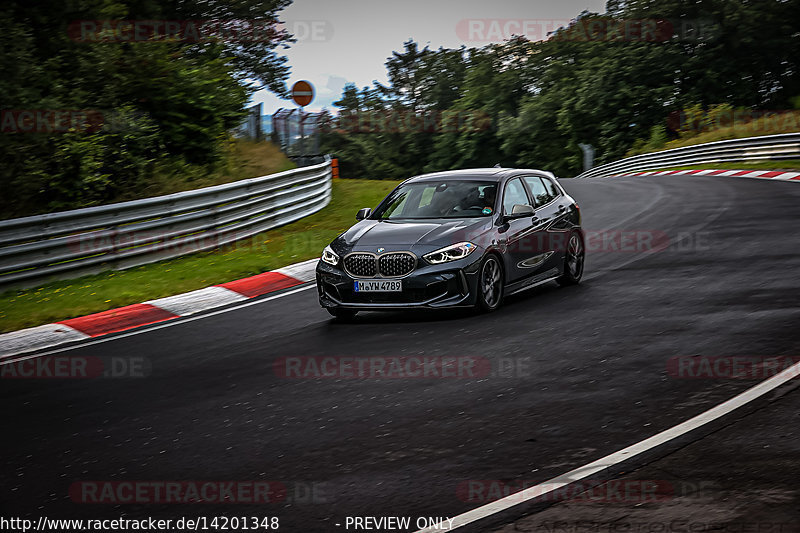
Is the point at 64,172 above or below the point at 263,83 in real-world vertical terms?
below

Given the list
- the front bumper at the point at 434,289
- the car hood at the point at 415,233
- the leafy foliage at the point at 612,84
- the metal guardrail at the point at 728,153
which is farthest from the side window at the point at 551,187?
the leafy foliage at the point at 612,84

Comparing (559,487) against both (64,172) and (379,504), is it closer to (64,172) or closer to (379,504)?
(379,504)

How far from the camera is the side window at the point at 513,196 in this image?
1125cm

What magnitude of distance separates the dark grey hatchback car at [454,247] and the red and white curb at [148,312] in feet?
7.60

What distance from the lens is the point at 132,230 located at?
1497 centimetres

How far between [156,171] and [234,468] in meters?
15.9

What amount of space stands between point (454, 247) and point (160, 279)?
219 inches

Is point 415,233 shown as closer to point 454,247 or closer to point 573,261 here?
point 454,247

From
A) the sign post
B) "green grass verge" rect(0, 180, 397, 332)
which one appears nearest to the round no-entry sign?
the sign post

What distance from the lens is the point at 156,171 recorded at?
20.7 meters

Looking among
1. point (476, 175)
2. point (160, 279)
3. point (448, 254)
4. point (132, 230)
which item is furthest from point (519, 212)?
point (132, 230)

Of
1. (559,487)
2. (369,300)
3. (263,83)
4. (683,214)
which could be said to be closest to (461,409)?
(559,487)

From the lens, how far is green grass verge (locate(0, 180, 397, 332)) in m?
12.2

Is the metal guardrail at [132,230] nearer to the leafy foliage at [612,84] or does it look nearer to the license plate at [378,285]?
the license plate at [378,285]
